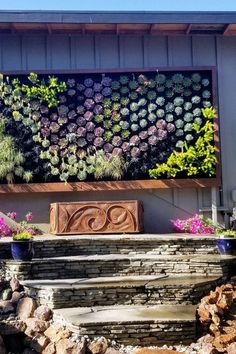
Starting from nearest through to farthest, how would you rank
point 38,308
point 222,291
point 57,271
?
point 38,308
point 222,291
point 57,271

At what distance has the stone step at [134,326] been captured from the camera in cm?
470

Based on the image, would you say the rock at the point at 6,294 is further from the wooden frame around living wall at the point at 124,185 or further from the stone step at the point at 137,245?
the wooden frame around living wall at the point at 124,185

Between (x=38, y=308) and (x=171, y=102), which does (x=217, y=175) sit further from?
(x=38, y=308)

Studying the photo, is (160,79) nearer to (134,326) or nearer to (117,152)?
(117,152)

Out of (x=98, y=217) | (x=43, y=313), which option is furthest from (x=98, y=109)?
(x=43, y=313)

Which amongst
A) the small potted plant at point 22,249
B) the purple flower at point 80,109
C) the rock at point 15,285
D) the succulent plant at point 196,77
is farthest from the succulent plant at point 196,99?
the rock at point 15,285

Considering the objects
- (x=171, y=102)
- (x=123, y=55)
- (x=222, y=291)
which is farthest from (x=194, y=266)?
(x=123, y=55)

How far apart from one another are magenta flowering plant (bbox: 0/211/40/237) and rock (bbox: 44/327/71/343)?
3.03m

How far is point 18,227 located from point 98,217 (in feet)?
4.63

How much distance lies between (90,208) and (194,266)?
2.22 meters

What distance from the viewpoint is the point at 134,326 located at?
477 centimetres

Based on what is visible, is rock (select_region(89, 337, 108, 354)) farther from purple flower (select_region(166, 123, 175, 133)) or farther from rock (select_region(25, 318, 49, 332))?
purple flower (select_region(166, 123, 175, 133))

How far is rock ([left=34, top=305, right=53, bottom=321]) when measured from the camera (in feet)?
16.6

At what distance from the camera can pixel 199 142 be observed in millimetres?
8328
